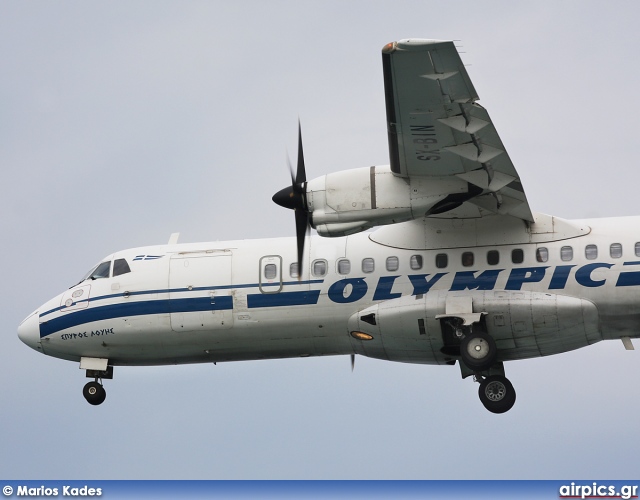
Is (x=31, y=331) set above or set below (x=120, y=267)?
below

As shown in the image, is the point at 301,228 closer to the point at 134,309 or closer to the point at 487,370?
the point at 134,309

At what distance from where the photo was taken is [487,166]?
2353 cm

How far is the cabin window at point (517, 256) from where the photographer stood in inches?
999

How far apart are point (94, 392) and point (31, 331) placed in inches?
82.5

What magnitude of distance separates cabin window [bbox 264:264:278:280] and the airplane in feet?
0.14

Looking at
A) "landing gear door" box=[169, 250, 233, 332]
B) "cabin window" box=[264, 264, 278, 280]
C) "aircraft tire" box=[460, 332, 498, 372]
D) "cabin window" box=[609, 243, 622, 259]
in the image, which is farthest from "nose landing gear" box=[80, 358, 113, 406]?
"cabin window" box=[609, 243, 622, 259]

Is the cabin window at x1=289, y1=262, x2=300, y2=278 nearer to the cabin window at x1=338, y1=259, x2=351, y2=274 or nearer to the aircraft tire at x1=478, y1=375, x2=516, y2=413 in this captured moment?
the cabin window at x1=338, y1=259, x2=351, y2=274

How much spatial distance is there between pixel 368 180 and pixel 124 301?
23.4ft

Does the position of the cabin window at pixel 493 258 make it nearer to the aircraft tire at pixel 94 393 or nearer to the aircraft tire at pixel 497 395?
the aircraft tire at pixel 497 395

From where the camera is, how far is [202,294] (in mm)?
26828

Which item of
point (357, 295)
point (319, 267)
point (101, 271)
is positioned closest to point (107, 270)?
point (101, 271)

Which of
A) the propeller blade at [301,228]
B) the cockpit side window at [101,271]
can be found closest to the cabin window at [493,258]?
the propeller blade at [301,228]

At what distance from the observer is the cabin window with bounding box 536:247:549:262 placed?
994 inches

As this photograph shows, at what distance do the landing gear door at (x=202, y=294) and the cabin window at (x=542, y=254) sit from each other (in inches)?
269
